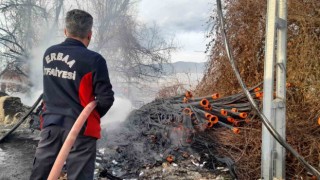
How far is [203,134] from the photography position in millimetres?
5410

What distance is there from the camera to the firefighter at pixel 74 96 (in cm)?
268

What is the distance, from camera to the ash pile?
473cm

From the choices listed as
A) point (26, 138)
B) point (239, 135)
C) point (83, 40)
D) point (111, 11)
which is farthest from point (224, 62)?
point (111, 11)

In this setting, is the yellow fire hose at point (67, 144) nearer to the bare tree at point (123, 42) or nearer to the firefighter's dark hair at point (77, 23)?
the firefighter's dark hair at point (77, 23)

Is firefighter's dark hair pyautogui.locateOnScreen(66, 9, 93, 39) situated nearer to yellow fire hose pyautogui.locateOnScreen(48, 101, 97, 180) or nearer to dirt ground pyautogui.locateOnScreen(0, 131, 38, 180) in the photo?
yellow fire hose pyautogui.locateOnScreen(48, 101, 97, 180)

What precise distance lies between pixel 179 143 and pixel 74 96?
303cm

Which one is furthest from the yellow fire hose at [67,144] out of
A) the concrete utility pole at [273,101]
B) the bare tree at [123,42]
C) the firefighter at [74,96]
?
the bare tree at [123,42]

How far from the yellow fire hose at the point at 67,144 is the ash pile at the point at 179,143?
192 cm

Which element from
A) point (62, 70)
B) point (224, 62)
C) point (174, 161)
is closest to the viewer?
point (62, 70)

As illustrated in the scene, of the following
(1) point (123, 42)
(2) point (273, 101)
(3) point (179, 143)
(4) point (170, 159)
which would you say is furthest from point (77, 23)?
(1) point (123, 42)

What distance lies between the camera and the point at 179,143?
5410 mm

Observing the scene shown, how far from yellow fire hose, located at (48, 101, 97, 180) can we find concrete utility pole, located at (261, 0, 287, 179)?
6.90 feet

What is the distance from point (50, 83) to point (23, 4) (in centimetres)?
1716

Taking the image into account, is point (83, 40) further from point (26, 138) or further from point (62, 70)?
point (26, 138)
